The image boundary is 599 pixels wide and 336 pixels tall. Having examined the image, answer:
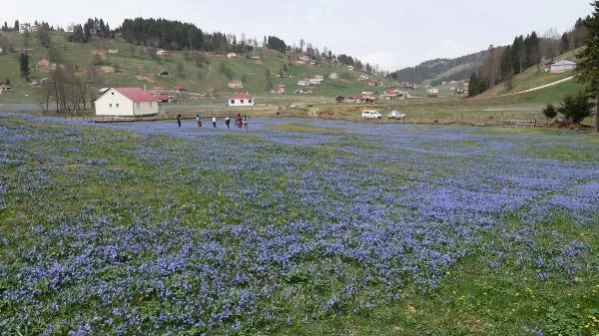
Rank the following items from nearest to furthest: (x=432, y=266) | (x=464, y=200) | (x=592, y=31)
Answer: (x=432, y=266)
(x=464, y=200)
(x=592, y=31)

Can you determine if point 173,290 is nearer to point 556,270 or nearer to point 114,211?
point 114,211

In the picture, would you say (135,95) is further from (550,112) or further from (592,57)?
(592,57)

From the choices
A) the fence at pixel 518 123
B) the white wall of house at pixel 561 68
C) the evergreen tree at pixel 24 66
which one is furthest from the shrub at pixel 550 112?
the evergreen tree at pixel 24 66

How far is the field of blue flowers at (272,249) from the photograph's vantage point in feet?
31.1

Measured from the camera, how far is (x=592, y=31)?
5822 cm

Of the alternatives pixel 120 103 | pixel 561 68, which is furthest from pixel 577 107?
pixel 561 68

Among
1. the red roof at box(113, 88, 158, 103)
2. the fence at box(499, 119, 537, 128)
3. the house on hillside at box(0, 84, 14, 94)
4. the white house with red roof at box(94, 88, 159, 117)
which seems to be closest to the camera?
the fence at box(499, 119, 537, 128)

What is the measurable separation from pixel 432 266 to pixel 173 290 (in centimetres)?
738

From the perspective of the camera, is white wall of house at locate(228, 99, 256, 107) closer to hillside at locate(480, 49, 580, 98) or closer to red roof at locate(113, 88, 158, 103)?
red roof at locate(113, 88, 158, 103)

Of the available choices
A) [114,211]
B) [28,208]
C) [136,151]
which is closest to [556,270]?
[114,211]

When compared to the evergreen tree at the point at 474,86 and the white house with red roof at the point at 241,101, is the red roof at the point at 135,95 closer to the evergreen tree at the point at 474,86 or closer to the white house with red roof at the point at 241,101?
the white house with red roof at the point at 241,101

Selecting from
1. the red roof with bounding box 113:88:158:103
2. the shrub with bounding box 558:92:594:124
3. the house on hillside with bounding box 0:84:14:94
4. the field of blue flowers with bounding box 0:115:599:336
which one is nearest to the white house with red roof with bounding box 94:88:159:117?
the red roof with bounding box 113:88:158:103

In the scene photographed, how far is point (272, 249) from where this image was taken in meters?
13.2

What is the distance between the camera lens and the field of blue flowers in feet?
31.1
